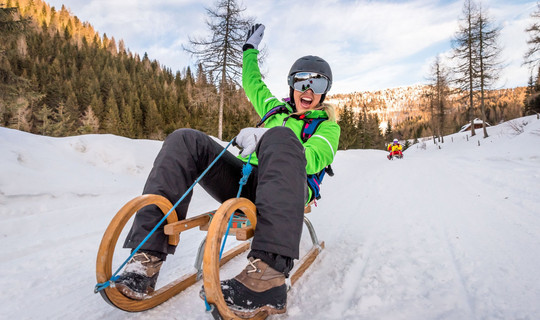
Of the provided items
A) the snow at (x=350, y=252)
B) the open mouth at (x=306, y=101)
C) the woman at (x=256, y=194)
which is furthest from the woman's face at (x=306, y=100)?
the snow at (x=350, y=252)

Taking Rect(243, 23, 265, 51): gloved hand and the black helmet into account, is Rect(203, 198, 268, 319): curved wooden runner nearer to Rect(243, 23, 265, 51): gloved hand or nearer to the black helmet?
the black helmet

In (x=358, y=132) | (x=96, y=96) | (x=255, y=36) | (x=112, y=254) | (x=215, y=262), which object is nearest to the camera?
(x=215, y=262)

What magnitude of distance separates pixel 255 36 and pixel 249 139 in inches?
59.2

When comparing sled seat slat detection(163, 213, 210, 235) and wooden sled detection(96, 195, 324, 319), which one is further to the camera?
sled seat slat detection(163, 213, 210, 235)

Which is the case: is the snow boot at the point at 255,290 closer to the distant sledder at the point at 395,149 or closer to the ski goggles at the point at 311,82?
the ski goggles at the point at 311,82

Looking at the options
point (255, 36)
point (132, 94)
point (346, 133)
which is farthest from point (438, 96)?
point (132, 94)

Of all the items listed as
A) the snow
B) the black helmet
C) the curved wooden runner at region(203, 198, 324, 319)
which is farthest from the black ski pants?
the black helmet

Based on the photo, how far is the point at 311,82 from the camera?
2172 millimetres

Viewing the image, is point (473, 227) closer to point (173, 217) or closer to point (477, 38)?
point (173, 217)

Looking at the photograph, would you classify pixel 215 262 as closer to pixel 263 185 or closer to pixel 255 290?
pixel 255 290

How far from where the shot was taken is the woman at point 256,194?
109 cm

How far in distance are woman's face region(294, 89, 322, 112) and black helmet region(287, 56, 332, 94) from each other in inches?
5.4

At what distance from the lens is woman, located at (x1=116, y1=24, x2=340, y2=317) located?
1095 millimetres

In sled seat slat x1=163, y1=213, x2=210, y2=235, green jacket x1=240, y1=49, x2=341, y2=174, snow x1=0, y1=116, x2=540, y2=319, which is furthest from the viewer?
green jacket x1=240, y1=49, x2=341, y2=174
